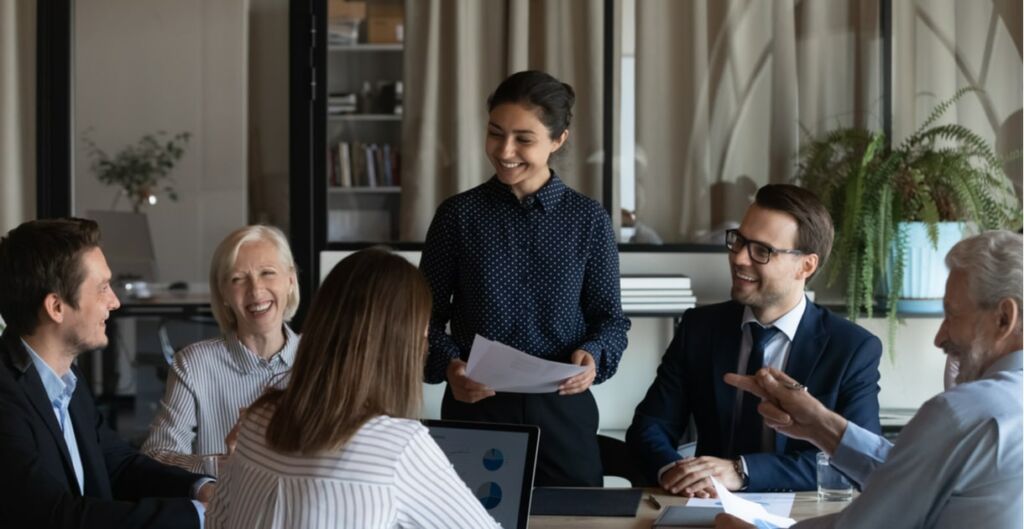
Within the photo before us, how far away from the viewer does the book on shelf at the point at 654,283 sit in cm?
487

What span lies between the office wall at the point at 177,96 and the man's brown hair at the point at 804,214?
287 cm

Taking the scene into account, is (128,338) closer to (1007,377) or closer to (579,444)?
(579,444)

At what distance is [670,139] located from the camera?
5359 millimetres

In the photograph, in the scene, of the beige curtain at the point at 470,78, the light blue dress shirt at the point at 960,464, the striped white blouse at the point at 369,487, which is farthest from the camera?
the beige curtain at the point at 470,78

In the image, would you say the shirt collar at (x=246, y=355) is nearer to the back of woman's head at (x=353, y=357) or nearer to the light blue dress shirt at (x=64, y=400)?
the light blue dress shirt at (x=64, y=400)

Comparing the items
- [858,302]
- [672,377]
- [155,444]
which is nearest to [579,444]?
[672,377]

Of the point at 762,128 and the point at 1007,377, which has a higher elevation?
the point at 762,128

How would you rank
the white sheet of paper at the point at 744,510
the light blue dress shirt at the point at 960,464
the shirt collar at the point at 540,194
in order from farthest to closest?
the shirt collar at the point at 540,194 → the white sheet of paper at the point at 744,510 → the light blue dress shirt at the point at 960,464

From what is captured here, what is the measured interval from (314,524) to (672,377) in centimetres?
161

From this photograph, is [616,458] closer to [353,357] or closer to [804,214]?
[804,214]

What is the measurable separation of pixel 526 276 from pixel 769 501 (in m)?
0.85

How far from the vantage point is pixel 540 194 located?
3148mm

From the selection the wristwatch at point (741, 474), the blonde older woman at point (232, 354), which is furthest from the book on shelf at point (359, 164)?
the wristwatch at point (741, 474)

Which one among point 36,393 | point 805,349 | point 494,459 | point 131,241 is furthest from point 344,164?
point 494,459
